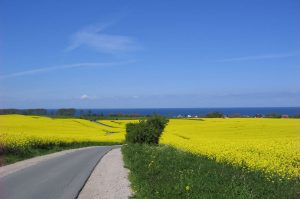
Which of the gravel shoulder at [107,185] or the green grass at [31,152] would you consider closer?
the gravel shoulder at [107,185]

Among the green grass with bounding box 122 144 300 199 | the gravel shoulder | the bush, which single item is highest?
the bush

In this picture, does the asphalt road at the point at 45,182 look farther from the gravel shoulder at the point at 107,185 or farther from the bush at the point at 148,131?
the bush at the point at 148,131

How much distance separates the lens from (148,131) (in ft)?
131

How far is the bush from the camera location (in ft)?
131

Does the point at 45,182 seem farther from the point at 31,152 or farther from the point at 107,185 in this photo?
the point at 31,152

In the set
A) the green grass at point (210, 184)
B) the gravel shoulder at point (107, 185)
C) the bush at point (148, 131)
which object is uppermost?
the bush at point (148, 131)

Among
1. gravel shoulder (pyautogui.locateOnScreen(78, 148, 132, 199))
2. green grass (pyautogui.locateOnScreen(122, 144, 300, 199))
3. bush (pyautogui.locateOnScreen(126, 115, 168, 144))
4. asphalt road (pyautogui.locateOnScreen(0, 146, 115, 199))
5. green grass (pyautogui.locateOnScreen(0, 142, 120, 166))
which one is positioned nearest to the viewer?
green grass (pyautogui.locateOnScreen(122, 144, 300, 199))

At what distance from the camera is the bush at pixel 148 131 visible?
39969 mm

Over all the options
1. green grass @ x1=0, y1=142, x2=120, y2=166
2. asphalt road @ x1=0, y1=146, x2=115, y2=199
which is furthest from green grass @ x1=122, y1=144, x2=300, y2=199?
green grass @ x1=0, y1=142, x2=120, y2=166

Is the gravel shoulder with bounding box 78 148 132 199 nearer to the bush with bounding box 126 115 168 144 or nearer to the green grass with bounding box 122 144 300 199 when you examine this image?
the green grass with bounding box 122 144 300 199

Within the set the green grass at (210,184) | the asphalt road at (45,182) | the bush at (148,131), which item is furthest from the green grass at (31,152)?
the green grass at (210,184)

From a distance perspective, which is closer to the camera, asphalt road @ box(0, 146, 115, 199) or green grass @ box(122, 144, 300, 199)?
green grass @ box(122, 144, 300, 199)

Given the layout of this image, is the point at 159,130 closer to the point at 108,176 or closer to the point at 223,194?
the point at 108,176

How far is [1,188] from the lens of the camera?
1427 cm
